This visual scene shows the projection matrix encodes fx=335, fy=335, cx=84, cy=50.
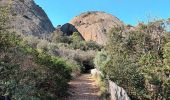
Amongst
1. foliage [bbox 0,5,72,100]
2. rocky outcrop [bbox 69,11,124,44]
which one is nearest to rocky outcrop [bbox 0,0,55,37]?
rocky outcrop [bbox 69,11,124,44]

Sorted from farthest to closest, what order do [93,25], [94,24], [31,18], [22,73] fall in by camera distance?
[94,24], [93,25], [31,18], [22,73]

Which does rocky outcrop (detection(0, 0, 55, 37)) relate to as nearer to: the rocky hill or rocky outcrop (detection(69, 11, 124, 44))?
the rocky hill

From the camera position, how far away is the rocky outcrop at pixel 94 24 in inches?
3647

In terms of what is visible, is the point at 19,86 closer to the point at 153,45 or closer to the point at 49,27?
the point at 153,45

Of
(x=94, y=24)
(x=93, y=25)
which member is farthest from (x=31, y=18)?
(x=94, y=24)

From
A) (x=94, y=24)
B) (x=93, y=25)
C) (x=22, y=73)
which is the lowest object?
(x=22, y=73)

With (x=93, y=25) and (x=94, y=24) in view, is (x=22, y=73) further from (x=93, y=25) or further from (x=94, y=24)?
(x=94, y=24)

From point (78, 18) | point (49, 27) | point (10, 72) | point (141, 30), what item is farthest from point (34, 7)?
point (10, 72)

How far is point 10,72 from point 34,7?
6442 centimetres

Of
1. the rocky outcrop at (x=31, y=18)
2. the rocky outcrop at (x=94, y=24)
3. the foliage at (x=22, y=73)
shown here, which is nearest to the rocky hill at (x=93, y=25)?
the rocky outcrop at (x=94, y=24)

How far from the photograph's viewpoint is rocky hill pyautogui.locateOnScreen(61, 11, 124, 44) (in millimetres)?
91688

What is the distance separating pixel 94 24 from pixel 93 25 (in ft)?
3.47

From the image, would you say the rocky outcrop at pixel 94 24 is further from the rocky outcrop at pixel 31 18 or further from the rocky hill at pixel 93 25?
the rocky outcrop at pixel 31 18

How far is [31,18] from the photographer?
66.8 meters
